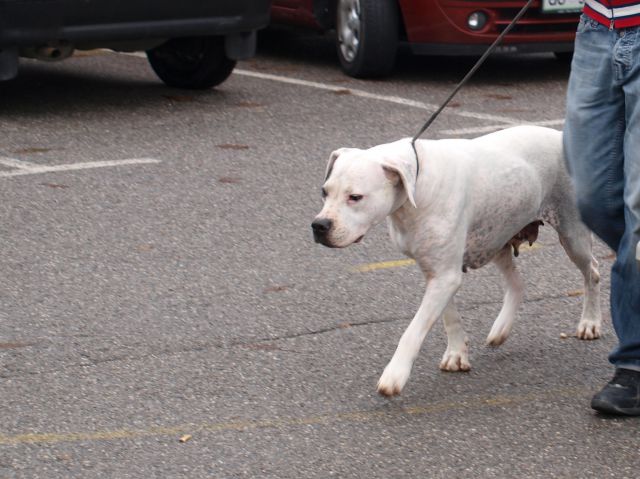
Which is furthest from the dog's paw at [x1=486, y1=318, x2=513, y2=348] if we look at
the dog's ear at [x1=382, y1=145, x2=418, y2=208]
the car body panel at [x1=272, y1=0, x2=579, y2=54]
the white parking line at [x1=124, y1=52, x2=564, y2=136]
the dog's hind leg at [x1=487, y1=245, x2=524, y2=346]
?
the car body panel at [x1=272, y1=0, x2=579, y2=54]

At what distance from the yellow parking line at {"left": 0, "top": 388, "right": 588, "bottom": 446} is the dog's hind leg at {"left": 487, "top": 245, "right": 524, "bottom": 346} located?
404 millimetres

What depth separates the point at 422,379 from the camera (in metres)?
4.50

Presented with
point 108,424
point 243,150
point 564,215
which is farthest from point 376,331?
point 243,150

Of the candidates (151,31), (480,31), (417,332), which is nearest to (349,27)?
(480,31)

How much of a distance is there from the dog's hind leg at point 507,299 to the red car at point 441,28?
466 cm

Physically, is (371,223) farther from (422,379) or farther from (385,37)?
(385,37)

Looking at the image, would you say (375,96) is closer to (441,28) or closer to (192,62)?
(441,28)

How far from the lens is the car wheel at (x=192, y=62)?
9.27 m

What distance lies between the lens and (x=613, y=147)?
13.7 ft

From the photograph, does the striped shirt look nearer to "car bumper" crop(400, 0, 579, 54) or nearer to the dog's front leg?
the dog's front leg

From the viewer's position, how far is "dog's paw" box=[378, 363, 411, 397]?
4156 millimetres

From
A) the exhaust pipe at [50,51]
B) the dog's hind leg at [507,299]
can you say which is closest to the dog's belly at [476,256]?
the dog's hind leg at [507,299]

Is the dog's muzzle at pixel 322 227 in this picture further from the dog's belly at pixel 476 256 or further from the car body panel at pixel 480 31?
the car body panel at pixel 480 31

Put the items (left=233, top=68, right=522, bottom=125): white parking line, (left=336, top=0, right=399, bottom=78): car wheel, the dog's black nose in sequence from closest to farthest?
the dog's black nose, (left=233, top=68, right=522, bottom=125): white parking line, (left=336, top=0, right=399, bottom=78): car wheel
